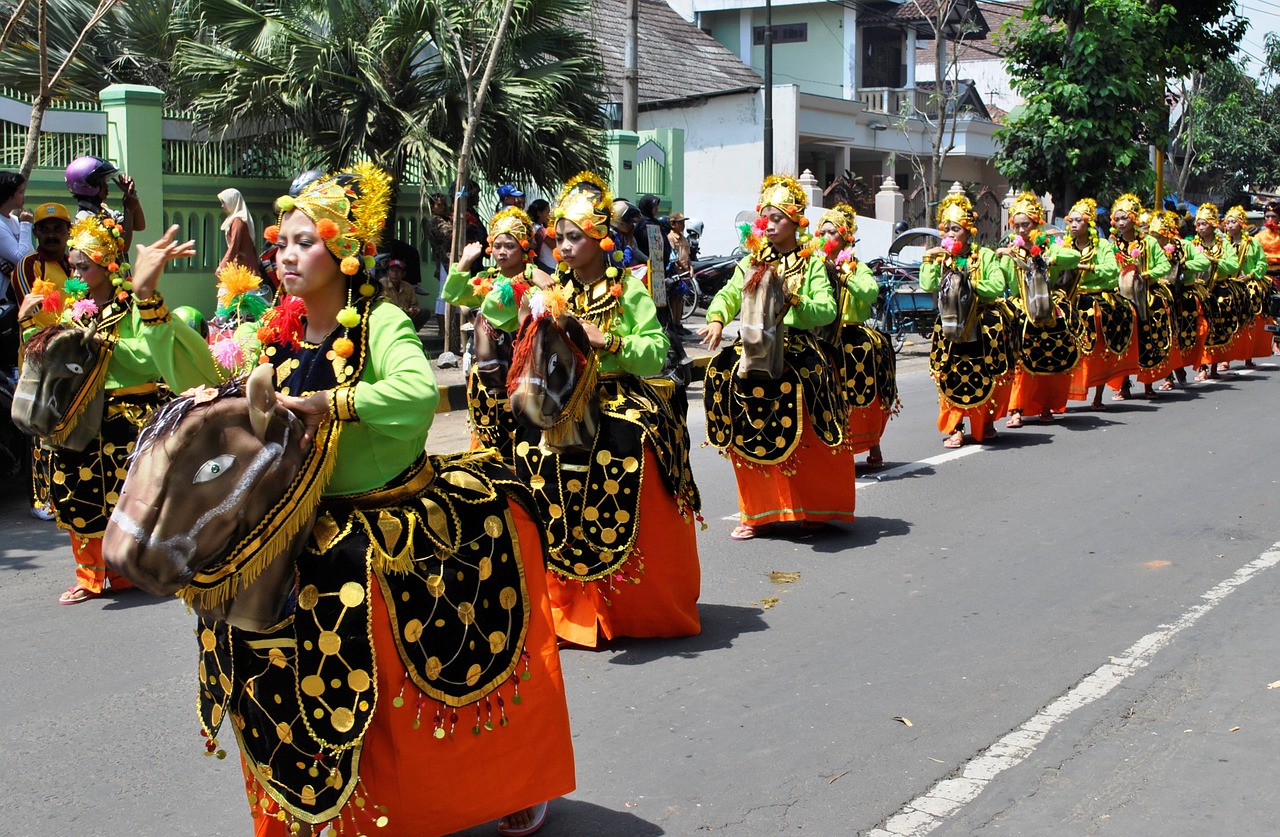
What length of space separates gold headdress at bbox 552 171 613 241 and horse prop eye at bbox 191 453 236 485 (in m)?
2.72

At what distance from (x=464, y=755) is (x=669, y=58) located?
28.3 meters

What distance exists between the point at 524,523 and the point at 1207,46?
2156 cm

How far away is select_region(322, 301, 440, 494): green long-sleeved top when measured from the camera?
332cm

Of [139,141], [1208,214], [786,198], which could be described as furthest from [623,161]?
[786,198]

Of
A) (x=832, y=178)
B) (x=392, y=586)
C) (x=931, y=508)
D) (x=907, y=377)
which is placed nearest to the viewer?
(x=392, y=586)

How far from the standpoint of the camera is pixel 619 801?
4312 mm

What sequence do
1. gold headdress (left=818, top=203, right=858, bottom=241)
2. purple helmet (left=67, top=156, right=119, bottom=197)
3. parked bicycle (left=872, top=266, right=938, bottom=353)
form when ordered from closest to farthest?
purple helmet (left=67, top=156, right=119, bottom=197) → gold headdress (left=818, top=203, right=858, bottom=241) → parked bicycle (left=872, top=266, right=938, bottom=353)

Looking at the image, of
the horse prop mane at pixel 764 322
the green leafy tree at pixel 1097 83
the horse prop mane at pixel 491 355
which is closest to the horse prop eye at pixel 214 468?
the horse prop mane at pixel 491 355

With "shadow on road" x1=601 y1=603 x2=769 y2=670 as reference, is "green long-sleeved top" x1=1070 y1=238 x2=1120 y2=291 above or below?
above

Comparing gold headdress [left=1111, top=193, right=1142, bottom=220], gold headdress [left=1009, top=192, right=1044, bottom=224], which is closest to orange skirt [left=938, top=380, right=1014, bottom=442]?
gold headdress [left=1009, top=192, right=1044, bottom=224]

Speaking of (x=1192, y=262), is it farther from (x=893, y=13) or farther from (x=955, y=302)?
(x=893, y=13)

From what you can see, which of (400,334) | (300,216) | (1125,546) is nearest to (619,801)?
(400,334)

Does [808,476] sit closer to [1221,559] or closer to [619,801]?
[1221,559]

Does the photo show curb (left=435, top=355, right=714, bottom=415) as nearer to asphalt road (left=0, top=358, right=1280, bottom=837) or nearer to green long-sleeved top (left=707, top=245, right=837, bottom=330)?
asphalt road (left=0, top=358, right=1280, bottom=837)
